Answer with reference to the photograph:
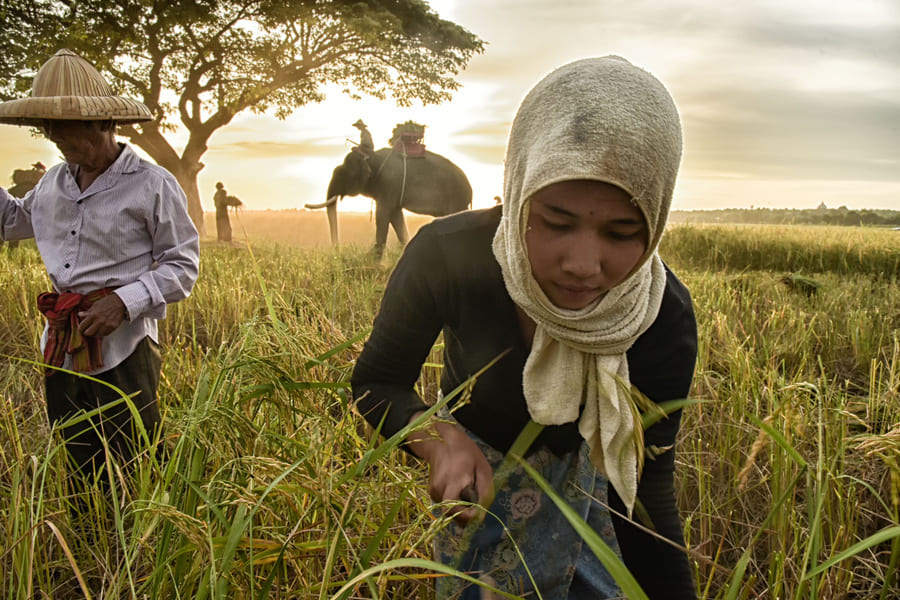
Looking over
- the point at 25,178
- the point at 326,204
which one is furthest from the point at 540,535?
the point at 25,178

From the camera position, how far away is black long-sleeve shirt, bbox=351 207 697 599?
1.16 m

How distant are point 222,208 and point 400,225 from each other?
574 centimetres

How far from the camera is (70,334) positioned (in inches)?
72.1

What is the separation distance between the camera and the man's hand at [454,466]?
91cm

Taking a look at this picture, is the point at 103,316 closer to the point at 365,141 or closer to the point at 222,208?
the point at 365,141

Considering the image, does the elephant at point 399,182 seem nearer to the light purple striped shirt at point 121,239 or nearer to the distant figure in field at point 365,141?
the distant figure in field at point 365,141

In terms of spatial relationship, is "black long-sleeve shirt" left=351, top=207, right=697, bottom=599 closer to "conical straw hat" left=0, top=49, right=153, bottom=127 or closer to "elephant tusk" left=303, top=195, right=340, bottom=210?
"conical straw hat" left=0, top=49, right=153, bottom=127

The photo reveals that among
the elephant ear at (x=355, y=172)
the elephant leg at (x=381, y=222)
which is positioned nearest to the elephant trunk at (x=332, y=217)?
the elephant ear at (x=355, y=172)

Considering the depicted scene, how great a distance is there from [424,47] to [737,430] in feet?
50.9

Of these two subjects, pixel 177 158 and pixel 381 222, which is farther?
pixel 177 158

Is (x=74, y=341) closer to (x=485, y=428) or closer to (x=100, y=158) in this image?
(x=100, y=158)

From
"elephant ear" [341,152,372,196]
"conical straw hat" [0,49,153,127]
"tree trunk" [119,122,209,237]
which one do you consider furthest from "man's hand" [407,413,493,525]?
"tree trunk" [119,122,209,237]

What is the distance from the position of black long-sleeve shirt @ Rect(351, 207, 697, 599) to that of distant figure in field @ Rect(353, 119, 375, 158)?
757 centimetres

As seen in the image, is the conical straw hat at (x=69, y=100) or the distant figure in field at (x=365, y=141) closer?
the conical straw hat at (x=69, y=100)
